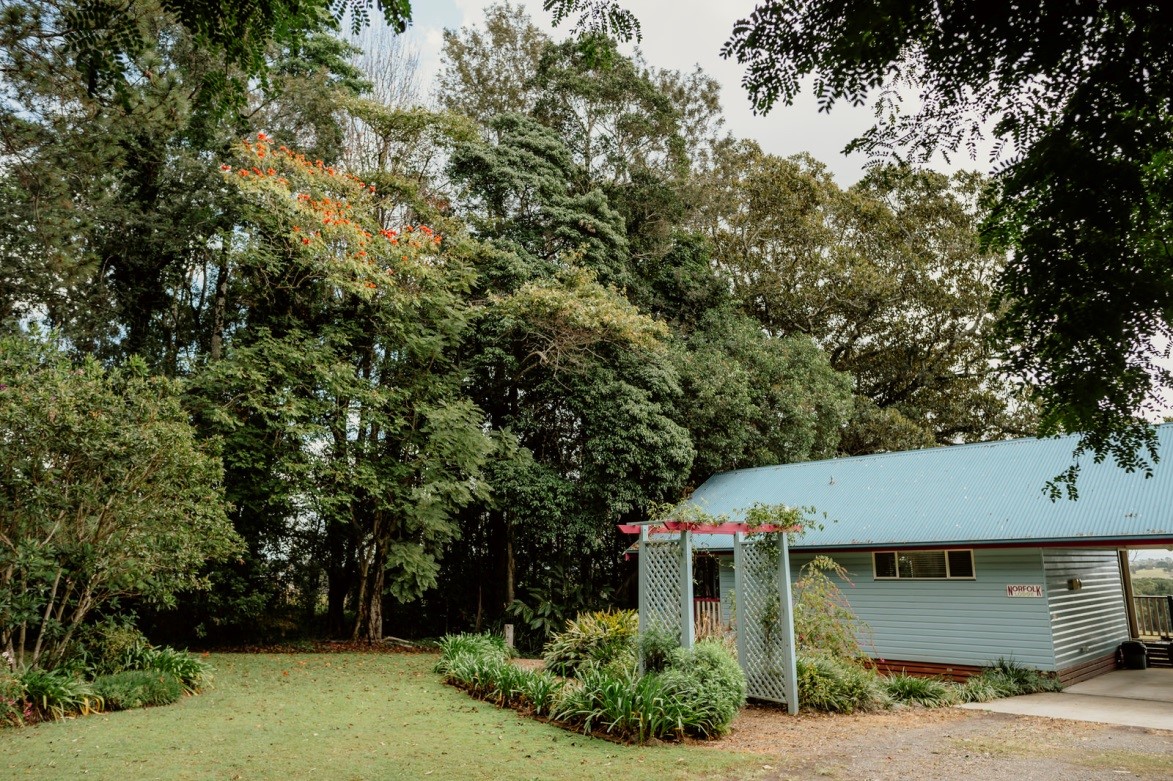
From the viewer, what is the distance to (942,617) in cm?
1213

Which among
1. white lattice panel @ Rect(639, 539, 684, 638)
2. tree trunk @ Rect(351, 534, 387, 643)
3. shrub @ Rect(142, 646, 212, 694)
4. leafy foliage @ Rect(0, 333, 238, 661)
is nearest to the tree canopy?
white lattice panel @ Rect(639, 539, 684, 638)

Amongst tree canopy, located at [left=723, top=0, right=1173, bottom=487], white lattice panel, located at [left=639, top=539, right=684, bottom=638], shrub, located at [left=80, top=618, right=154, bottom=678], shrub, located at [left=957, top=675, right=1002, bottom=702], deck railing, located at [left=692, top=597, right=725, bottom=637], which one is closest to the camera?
tree canopy, located at [left=723, top=0, right=1173, bottom=487]

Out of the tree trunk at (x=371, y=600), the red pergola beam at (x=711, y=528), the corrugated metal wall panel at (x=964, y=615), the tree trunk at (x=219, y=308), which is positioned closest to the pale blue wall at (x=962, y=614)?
the corrugated metal wall panel at (x=964, y=615)

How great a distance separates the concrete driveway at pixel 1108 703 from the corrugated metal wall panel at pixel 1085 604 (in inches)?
23.3

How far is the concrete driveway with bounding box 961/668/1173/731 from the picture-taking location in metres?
8.64

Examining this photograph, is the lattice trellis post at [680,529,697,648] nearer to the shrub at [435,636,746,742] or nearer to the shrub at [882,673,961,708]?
the shrub at [435,636,746,742]

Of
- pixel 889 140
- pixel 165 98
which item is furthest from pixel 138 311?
pixel 889 140

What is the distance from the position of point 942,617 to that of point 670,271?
11.1 meters

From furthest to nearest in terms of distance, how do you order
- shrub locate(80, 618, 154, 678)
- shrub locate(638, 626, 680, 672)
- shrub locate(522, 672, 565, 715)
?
shrub locate(80, 618, 154, 678), shrub locate(638, 626, 680, 672), shrub locate(522, 672, 565, 715)

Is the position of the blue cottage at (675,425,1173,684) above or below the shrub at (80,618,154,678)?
above

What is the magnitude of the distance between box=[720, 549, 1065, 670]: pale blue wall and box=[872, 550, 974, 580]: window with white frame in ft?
0.31

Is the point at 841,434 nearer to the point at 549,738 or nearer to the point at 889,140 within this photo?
the point at 549,738

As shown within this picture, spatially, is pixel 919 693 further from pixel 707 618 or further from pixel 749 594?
pixel 707 618

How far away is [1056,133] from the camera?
11.2 feet
